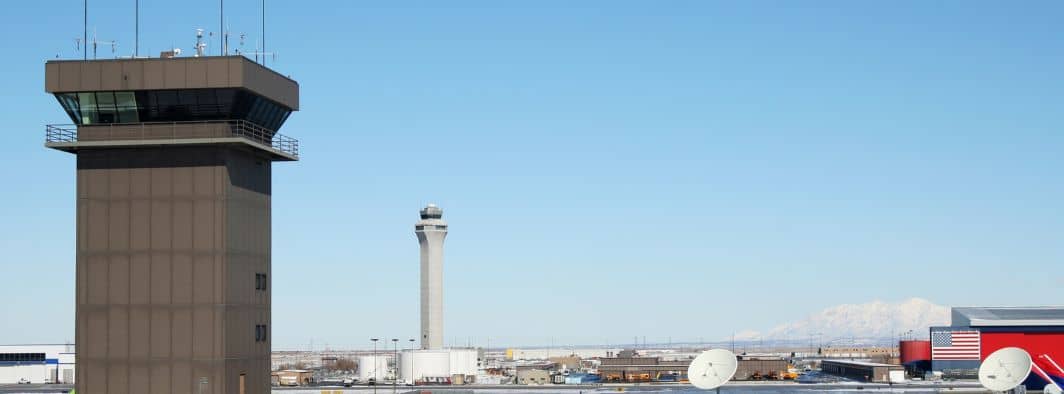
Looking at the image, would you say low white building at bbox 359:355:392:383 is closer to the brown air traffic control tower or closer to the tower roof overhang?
the brown air traffic control tower

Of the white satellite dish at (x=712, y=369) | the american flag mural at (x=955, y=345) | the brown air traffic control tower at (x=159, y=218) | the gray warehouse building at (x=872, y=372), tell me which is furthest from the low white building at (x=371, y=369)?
the brown air traffic control tower at (x=159, y=218)

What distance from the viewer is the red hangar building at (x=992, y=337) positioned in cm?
14462

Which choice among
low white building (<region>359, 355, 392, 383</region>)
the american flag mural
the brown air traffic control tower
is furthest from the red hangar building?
the brown air traffic control tower

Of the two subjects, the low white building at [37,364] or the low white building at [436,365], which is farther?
the low white building at [436,365]

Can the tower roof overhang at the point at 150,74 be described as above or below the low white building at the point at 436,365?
above

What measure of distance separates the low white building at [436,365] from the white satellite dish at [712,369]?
86044 millimetres

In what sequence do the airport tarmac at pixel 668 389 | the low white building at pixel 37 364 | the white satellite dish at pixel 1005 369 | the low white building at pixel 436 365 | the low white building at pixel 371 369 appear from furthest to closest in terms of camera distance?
1. the low white building at pixel 371 369
2. the low white building at pixel 436 365
3. the low white building at pixel 37 364
4. the airport tarmac at pixel 668 389
5. the white satellite dish at pixel 1005 369

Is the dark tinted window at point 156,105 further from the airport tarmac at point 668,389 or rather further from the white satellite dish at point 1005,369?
the airport tarmac at point 668,389

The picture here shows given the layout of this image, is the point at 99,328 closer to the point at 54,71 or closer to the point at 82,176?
the point at 82,176

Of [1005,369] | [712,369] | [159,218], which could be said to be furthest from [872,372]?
[159,218]

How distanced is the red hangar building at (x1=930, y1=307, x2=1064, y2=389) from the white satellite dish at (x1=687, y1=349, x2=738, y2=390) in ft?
213

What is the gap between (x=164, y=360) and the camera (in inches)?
2498

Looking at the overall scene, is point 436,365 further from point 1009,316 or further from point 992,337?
point 1009,316

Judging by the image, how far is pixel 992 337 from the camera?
150 m
